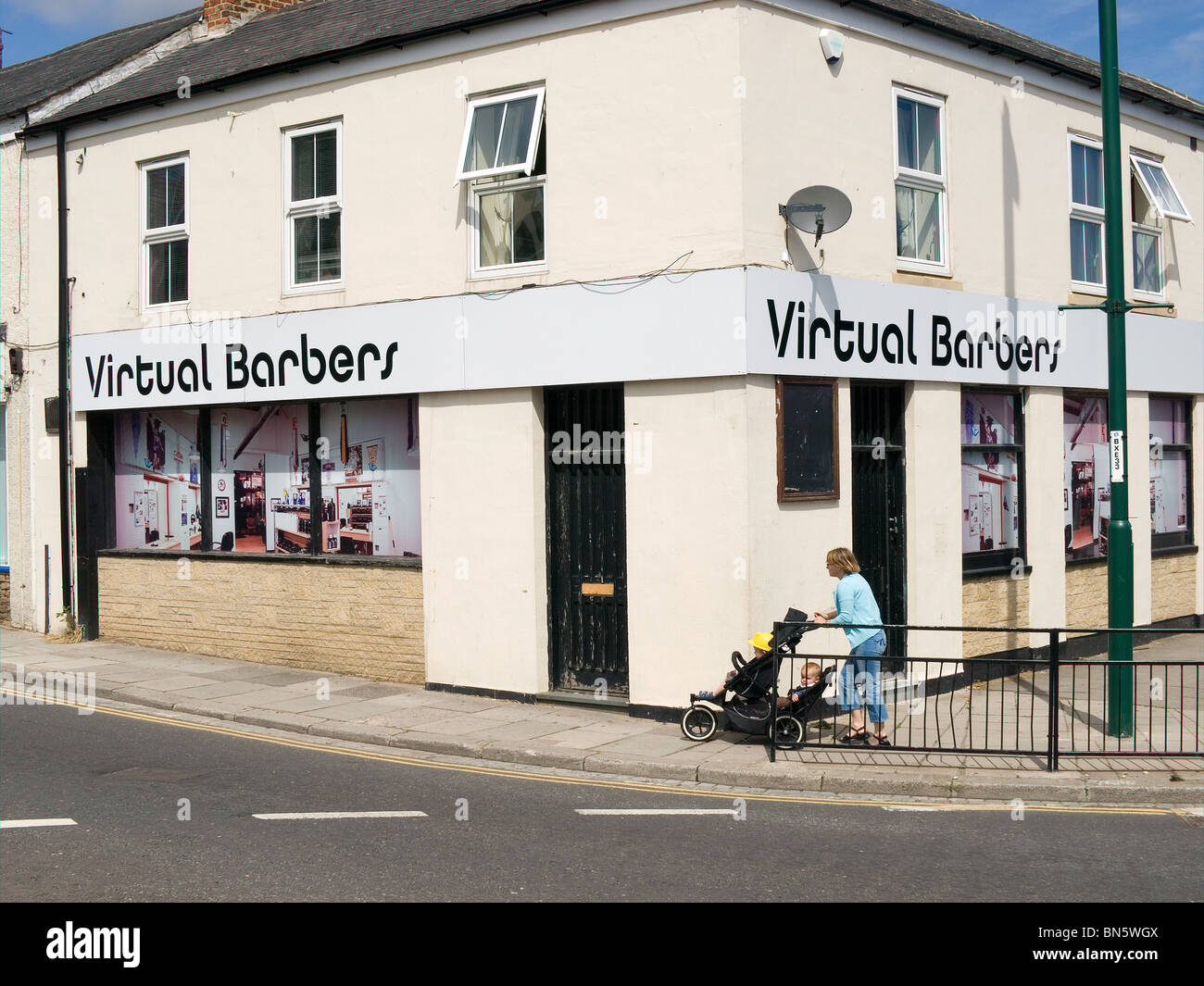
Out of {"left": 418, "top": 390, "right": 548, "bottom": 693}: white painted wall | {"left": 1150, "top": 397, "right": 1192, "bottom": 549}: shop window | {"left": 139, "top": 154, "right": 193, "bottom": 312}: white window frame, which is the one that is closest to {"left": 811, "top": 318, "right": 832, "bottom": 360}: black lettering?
{"left": 418, "top": 390, "right": 548, "bottom": 693}: white painted wall

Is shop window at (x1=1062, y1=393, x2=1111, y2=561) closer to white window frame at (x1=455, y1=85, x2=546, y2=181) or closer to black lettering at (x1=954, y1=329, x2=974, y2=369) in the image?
black lettering at (x1=954, y1=329, x2=974, y2=369)

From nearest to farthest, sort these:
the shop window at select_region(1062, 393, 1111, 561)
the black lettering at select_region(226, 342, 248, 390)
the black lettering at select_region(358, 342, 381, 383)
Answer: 1. the black lettering at select_region(358, 342, 381, 383)
2. the black lettering at select_region(226, 342, 248, 390)
3. the shop window at select_region(1062, 393, 1111, 561)

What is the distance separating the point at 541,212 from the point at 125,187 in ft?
21.8

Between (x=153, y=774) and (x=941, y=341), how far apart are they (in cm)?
851

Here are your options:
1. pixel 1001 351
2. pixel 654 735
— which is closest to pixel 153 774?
pixel 654 735

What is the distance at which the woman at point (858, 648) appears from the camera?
998 cm

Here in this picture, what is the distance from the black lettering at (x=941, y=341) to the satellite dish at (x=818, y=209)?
6.64 ft

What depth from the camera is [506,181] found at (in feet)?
42.0

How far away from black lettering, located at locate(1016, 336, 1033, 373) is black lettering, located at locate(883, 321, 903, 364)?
216cm

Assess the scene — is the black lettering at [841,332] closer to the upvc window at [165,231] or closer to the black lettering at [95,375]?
the upvc window at [165,231]

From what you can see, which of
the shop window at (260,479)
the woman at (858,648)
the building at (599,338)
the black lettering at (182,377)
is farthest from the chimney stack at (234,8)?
the woman at (858,648)

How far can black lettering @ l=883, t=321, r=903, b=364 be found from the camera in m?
12.3

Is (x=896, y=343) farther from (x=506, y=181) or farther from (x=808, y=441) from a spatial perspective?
(x=506, y=181)

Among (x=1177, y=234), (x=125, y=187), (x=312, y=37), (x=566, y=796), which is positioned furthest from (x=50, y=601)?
(x=1177, y=234)
